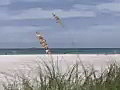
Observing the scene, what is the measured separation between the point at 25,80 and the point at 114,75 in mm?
1166

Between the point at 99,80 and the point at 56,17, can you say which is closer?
the point at 56,17

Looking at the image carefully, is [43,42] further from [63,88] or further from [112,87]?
[112,87]

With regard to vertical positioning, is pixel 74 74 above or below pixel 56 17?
below

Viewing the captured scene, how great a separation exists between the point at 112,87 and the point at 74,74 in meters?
0.56

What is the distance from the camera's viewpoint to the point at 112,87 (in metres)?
4.87

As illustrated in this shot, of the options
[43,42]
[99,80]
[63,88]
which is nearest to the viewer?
[43,42]

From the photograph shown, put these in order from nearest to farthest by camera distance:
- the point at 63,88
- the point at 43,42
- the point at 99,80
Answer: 1. the point at 43,42
2. the point at 63,88
3. the point at 99,80

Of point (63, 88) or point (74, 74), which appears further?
point (74, 74)

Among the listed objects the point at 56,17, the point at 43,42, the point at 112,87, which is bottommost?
the point at 112,87

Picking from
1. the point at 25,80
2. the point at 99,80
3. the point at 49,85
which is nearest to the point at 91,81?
the point at 99,80

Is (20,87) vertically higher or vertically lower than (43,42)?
lower

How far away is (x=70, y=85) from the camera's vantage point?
484 centimetres

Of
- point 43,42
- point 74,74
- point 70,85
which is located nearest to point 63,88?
point 70,85

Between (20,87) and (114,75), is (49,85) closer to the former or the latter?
(20,87)
